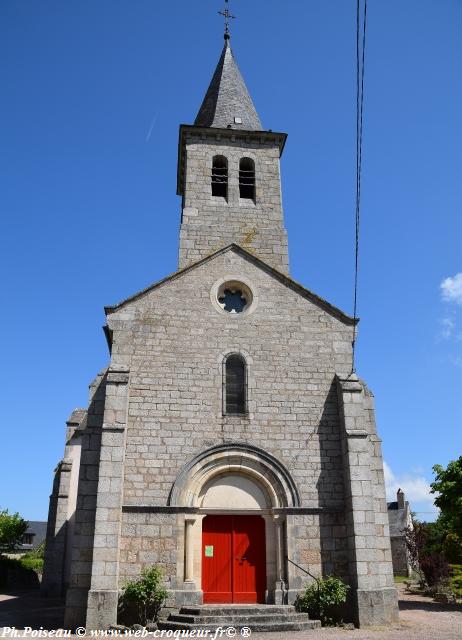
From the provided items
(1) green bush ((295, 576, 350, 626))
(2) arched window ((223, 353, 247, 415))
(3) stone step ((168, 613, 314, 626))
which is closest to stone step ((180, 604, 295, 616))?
(3) stone step ((168, 613, 314, 626))

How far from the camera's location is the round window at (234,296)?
14305mm

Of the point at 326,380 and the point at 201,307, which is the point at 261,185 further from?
the point at 326,380

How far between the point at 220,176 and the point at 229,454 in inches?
392

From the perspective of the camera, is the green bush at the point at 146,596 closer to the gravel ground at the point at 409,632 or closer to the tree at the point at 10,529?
the gravel ground at the point at 409,632

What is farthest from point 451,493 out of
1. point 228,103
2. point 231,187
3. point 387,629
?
point 228,103

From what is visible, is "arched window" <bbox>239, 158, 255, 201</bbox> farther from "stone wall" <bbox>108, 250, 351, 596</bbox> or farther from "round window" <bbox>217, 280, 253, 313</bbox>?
"round window" <bbox>217, 280, 253, 313</bbox>

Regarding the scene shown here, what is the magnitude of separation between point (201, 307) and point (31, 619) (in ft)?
27.7

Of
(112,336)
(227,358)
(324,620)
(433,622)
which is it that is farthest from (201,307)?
(433,622)

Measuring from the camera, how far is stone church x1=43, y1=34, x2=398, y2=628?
11349 mm

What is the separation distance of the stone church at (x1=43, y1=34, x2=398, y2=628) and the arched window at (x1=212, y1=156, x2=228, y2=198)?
4.19 m

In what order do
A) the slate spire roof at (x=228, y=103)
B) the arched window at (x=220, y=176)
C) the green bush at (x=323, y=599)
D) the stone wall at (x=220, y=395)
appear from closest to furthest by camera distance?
the green bush at (x=323, y=599), the stone wall at (x=220, y=395), the arched window at (x=220, y=176), the slate spire roof at (x=228, y=103)

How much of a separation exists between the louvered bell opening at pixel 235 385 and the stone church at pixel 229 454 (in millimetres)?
36

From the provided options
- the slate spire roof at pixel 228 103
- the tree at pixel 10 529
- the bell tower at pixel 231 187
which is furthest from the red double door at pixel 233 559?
the tree at pixel 10 529

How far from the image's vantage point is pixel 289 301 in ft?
46.9
